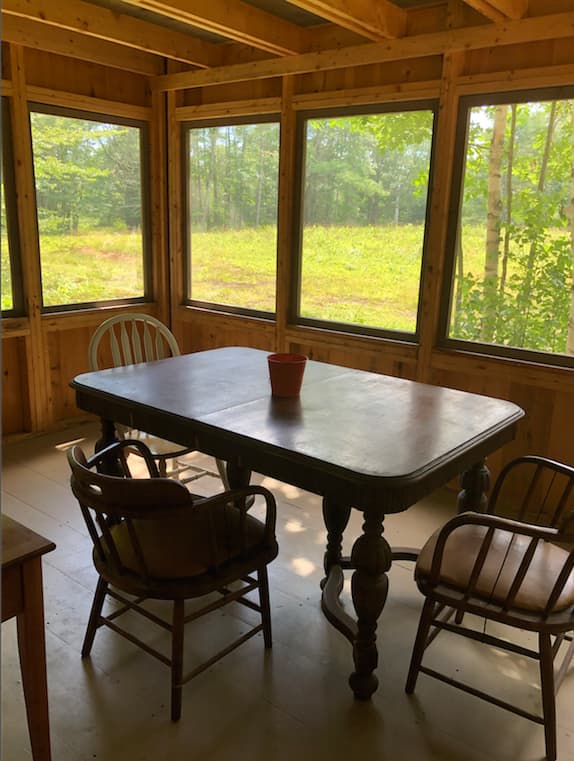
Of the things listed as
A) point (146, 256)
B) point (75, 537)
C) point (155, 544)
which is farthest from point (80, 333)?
point (155, 544)

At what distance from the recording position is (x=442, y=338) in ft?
11.5

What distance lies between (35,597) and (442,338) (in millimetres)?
2668

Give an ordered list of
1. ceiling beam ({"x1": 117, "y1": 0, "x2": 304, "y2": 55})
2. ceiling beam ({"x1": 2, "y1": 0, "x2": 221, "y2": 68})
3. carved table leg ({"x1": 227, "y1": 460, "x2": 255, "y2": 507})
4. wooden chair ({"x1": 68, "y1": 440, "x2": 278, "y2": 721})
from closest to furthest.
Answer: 1. wooden chair ({"x1": 68, "y1": 440, "x2": 278, "y2": 721})
2. carved table leg ({"x1": 227, "y1": 460, "x2": 255, "y2": 507})
3. ceiling beam ({"x1": 117, "y1": 0, "x2": 304, "y2": 55})
4. ceiling beam ({"x1": 2, "y1": 0, "x2": 221, "y2": 68})

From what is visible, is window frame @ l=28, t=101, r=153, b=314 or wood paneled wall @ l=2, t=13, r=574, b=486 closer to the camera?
wood paneled wall @ l=2, t=13, r=574, b=486

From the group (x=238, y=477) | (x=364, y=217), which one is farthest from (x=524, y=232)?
(x=238, y=477)

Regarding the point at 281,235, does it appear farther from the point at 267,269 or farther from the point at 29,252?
the point at 29,252

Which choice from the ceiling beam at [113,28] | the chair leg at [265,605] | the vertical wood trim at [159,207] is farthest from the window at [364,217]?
the chair leg at [265,605]

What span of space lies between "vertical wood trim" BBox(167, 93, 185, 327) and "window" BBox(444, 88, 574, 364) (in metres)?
2.19

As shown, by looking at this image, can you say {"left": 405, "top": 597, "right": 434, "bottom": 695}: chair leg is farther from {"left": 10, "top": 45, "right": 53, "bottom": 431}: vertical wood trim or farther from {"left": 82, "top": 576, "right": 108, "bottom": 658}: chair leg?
{"left": 10, "top": 45, "right": 53, "bottom": 431}: vertical wood trim

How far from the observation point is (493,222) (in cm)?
323

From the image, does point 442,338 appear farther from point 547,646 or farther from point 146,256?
point 146,256

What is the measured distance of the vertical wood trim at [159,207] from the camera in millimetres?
4531

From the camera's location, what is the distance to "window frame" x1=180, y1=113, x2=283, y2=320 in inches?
161

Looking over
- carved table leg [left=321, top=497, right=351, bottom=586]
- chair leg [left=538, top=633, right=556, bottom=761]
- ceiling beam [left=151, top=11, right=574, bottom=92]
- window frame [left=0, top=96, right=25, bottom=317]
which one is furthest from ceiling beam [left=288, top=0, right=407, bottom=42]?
chair leg [left=538, top=633, right=556, bottom=761]
